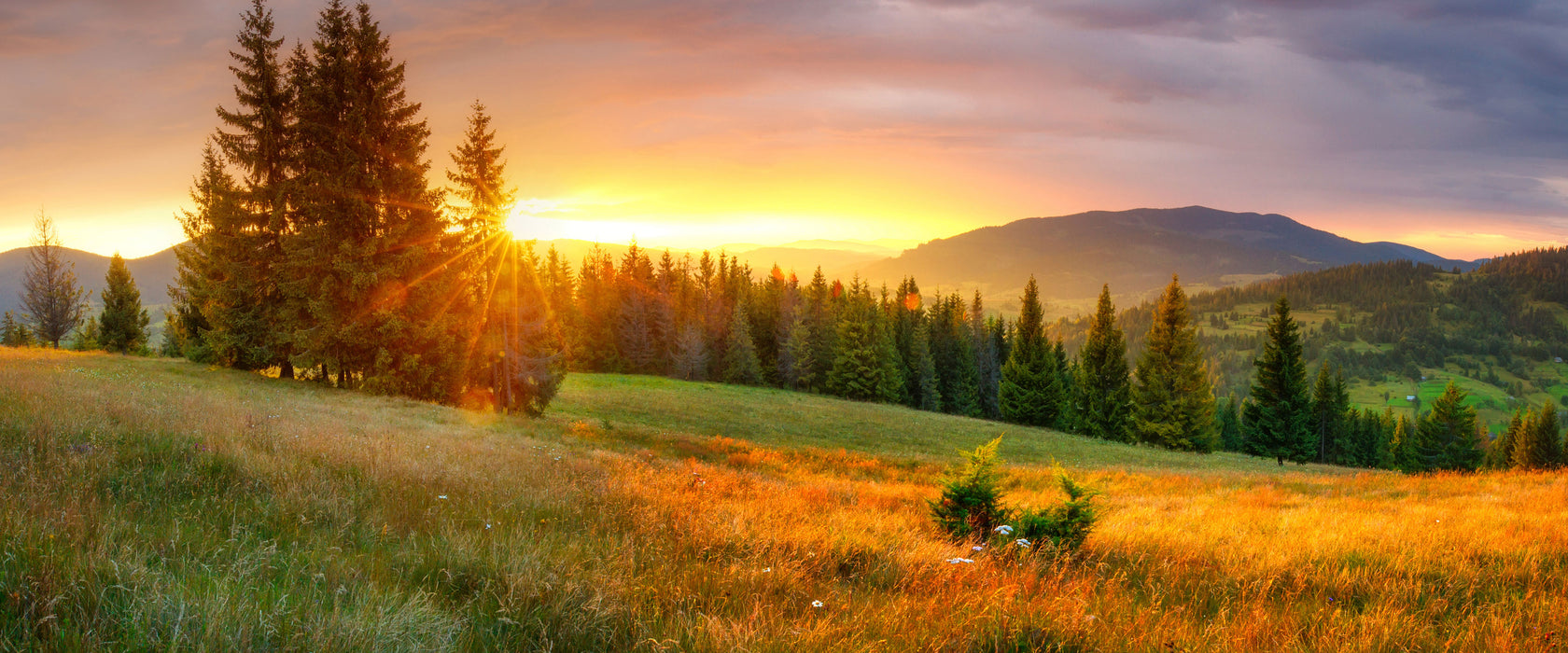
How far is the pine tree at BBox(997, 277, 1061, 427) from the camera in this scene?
5562 cm

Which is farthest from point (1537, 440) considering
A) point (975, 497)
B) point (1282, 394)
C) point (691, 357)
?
point (975, 497)

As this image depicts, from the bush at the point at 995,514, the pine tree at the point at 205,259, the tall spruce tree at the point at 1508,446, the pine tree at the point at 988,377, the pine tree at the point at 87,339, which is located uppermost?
the pine tree at the point at 205,259

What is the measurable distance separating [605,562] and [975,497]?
475 centimetres

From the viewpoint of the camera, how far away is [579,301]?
72312 mm

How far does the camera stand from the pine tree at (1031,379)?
2190 inches

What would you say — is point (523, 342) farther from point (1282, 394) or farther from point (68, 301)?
point (1282, 394)

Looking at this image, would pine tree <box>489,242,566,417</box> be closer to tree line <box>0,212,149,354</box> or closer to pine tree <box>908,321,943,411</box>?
tree line <box>0,212,149,354</box>

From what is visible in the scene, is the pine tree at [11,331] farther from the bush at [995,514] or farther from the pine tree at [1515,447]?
the pine tree at [1515,447]

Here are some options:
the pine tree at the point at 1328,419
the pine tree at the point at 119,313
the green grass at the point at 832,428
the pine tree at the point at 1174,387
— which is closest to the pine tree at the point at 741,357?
the green grass at the point at 832,428

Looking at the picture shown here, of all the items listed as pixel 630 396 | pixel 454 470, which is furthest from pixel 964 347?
pixel 454 470

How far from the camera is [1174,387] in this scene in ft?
141

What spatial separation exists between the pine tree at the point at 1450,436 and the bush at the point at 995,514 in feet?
241

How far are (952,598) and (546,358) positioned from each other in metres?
23.2

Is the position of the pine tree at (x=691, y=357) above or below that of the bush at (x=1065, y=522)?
below
